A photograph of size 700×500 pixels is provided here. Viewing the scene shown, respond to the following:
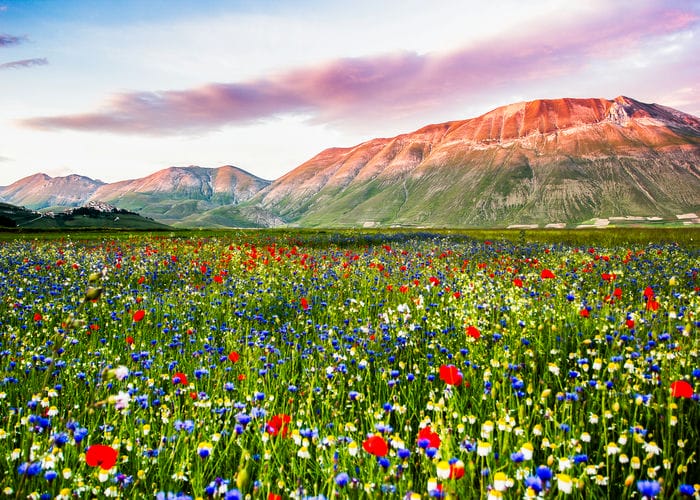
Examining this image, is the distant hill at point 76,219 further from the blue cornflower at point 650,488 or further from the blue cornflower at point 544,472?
the blue cornflower at point 650,488

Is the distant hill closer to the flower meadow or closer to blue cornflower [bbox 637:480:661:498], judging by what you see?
the flower meadow

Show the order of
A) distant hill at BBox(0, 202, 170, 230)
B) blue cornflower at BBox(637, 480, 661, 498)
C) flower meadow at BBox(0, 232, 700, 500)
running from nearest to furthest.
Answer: blue cornflower at BBox(637, 480, 661, 498), flower meadow at BBox(0, 232, 700, 500), distant hill at BBox(0, 202, 170, 230)

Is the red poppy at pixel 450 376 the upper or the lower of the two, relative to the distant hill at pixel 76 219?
lower

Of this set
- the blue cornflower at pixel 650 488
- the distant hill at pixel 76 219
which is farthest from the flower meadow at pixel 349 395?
the distant hill at pixel 76 219

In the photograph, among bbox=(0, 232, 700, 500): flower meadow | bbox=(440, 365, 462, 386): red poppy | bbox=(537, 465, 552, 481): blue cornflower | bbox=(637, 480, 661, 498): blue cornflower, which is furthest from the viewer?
bbox=(440, 365, 462, 386): red poppy

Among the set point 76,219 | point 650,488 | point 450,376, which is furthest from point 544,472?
point 76,219

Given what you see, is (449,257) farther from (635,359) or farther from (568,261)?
(635,359)

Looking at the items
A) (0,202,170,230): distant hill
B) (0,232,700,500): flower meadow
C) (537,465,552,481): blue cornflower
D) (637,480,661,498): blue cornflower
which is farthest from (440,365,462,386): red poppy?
(0,202,170,230): distant hill

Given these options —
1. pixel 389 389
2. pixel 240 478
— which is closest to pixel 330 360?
pixel 389 389

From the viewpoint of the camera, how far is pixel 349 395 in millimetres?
3809

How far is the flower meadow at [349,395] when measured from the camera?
272 centimetres

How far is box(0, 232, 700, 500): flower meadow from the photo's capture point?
2723mm

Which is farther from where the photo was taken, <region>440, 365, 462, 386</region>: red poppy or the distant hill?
the distant hill

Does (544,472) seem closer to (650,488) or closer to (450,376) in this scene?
(650,488)
